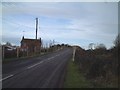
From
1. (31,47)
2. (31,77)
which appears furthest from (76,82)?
(31,47)

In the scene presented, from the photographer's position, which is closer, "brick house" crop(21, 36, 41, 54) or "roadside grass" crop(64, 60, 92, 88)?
"roadside grass" crop(64, 60, 92, 88)

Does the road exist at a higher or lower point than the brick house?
lower

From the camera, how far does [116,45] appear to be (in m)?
19.1

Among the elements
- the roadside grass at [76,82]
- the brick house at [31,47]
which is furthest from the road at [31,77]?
the brick house at [31,47]

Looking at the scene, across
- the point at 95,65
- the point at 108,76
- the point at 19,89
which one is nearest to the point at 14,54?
the point at 95,65

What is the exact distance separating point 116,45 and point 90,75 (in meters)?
3.20

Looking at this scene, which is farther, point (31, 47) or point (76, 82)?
point (31, 47)

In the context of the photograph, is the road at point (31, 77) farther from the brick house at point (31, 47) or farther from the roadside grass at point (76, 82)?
the brick house at point (31, 47)

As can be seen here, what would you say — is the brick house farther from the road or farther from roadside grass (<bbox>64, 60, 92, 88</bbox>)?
roadside grass (<bbox>64, 60, 92, 88</bbox>)

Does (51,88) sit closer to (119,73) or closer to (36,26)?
(119,73)

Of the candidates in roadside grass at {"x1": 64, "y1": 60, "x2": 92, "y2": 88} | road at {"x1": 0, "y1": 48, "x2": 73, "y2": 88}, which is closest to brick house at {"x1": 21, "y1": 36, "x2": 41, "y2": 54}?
road at {"x1": 0, "y1": 48, "x2": 73, "y2": 88}

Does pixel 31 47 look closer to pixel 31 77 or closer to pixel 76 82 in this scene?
pixel 31 77

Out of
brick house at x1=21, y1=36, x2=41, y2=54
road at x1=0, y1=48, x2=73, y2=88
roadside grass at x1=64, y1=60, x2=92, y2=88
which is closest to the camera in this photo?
road at x1=0, y1=48, x2=73, y2=88

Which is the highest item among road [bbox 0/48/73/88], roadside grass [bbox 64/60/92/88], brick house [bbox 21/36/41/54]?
brick house [bbox 21/36/41/54]
